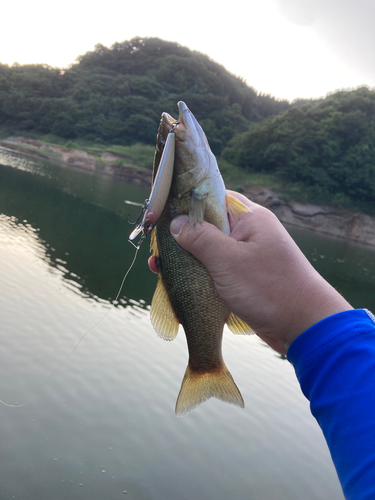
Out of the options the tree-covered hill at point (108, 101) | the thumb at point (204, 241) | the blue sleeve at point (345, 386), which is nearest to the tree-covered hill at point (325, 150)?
the tree-covered hill at point (108, 101)

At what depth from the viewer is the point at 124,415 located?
6191 mm

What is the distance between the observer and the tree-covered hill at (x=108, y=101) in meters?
71.3

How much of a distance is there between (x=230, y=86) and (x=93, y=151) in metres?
61.6

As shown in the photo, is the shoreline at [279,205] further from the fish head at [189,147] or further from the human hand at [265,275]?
the human hand at [265,275]

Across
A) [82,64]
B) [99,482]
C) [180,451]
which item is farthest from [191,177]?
[82,64]

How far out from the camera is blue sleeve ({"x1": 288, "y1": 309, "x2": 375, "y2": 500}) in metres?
1.08

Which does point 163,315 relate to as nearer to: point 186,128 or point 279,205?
point 186,128

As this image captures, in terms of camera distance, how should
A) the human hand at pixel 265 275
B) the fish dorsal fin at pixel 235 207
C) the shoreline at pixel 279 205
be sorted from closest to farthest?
the human hand at pixel 265 275
the fish dorsal fin at pixel 235 207
the shoreline at pixel 279 205

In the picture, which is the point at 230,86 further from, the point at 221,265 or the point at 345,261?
the point at 221,265

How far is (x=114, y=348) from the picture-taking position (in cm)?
835

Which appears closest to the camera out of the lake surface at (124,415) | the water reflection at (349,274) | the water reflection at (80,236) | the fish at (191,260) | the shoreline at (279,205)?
the fish at (191,260)

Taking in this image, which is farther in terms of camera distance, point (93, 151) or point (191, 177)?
point (93, 151)

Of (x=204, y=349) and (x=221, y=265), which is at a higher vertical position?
(x=221, y=265)

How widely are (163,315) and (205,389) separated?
545 mm
